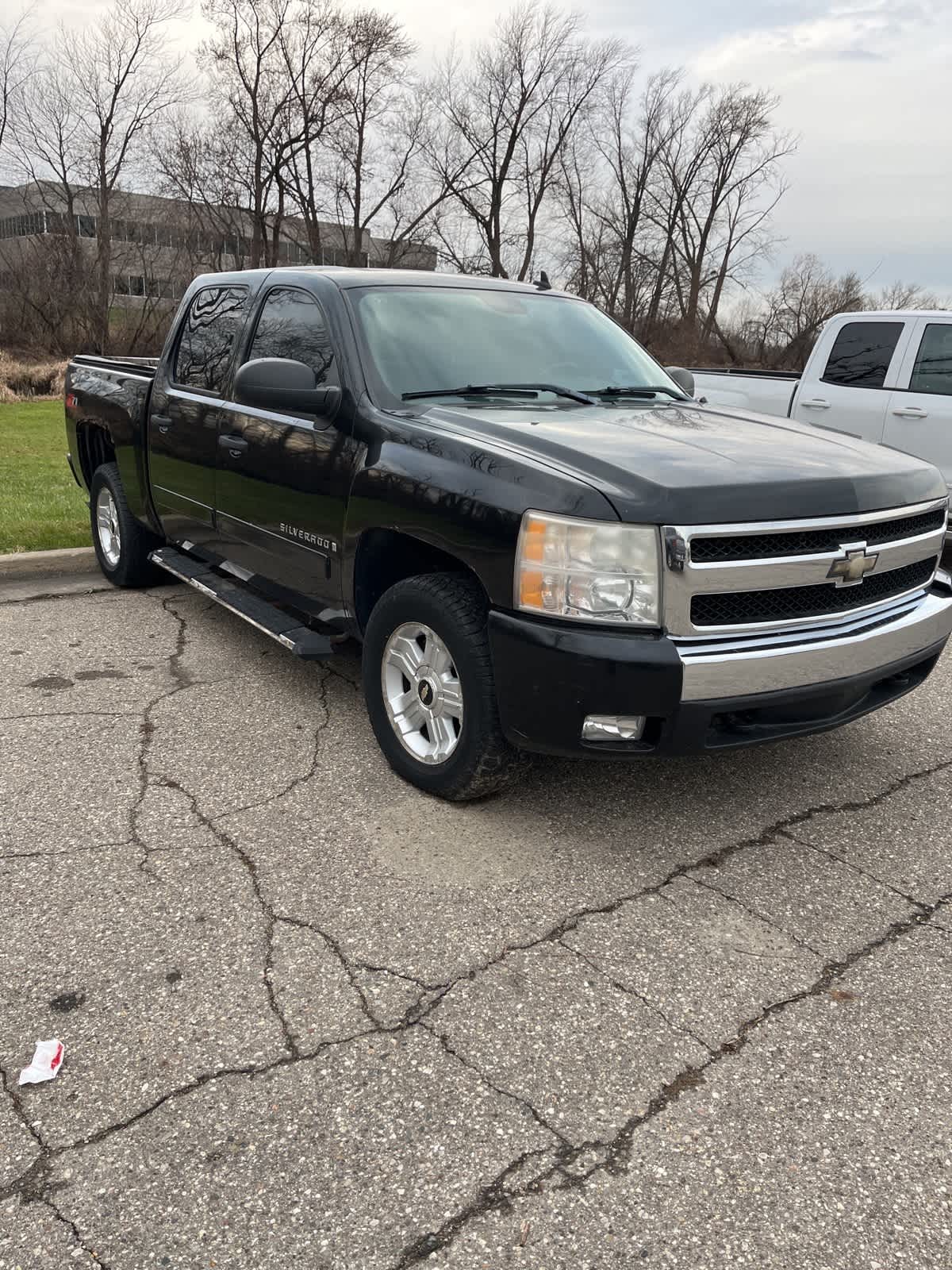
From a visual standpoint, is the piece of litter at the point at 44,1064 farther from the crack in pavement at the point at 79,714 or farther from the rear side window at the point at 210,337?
the rear side window at the point at 210,337

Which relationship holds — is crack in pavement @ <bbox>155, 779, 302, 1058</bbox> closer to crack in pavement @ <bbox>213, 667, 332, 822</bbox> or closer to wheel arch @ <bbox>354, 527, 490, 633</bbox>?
crack in pavement @ <bbox>213, 667, 332, 822</bbox>

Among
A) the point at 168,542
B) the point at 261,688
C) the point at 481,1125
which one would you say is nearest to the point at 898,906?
the point at 481,1125

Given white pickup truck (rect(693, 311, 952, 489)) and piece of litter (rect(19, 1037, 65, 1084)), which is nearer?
piece of litter (rect(19, 1037, 65, 1084))

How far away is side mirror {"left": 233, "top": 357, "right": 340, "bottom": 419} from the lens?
3754mm

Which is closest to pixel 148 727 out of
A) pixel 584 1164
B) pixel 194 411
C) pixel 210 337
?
pixel 194 411

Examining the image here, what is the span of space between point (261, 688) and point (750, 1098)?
3.09 meters

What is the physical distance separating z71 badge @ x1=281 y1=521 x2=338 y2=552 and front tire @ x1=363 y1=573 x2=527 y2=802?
1.48 feet

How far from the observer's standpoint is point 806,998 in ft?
8.55

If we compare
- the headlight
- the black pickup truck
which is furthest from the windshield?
the headlight

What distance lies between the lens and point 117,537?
6414mm

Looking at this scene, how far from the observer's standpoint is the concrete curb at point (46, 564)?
264 inches

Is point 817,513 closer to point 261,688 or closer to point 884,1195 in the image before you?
point 884,1195

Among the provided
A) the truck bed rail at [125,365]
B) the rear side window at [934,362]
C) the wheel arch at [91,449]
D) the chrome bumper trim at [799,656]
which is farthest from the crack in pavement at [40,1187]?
the rear side window at [934,362]

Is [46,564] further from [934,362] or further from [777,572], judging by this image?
[934,362]
